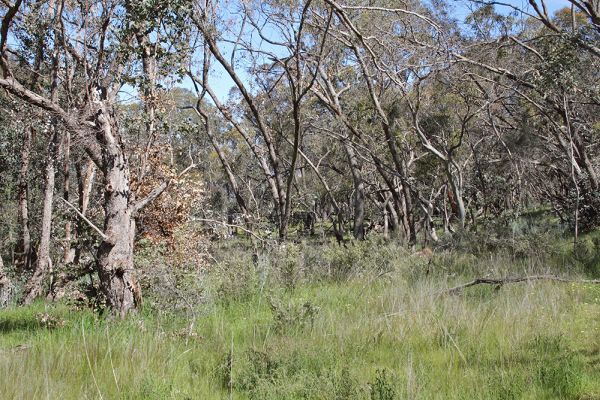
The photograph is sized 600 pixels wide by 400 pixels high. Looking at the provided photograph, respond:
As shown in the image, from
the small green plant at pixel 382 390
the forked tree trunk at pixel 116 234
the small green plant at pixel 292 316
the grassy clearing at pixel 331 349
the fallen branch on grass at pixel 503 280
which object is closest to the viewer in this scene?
the small green plant at pixel 382 390

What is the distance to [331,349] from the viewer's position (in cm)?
464

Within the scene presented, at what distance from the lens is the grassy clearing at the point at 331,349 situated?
375cm

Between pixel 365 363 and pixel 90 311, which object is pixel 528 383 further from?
pixel 90 311

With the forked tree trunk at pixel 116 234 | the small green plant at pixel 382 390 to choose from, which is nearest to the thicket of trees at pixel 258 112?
the forked tree trunk at pixel 116 234

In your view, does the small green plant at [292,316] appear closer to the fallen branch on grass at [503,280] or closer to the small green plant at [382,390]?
the fallen branch on grass at [503,280]

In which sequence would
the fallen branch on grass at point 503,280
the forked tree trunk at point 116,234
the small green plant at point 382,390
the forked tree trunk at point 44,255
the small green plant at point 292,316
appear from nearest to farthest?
the small green plant at point 382,390
the small green plant at point 292,316
the forked tree trunk at point 116,234
the fallen branch on grass at point 503,280
the forked tree trunk at point 44,255

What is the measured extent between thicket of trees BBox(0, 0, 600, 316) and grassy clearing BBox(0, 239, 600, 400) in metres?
1.02

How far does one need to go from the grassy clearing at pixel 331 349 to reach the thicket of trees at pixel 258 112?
1.02 m

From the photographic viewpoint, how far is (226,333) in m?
5.41

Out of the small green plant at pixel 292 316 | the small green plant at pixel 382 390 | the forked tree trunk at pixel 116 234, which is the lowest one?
the small green plant at pixel 382 390

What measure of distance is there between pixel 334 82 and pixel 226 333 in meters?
14.3

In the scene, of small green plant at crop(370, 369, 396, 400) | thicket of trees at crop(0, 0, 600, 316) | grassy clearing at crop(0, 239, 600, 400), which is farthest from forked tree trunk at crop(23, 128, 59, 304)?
small green plant at crop(370, 369, 396, 400)

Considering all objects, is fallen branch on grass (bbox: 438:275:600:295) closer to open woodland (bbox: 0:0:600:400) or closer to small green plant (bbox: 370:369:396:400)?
open woodland (bbox: 0:0:600:400)

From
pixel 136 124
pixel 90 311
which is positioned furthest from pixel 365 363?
pixel 136 124
